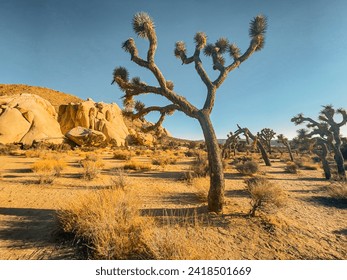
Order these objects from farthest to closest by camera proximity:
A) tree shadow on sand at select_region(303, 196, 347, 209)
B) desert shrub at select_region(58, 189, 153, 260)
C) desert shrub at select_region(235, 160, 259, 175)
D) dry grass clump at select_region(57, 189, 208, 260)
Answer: desert shrub at select_region(235, 160, 259, 175), tree shadow on sand at select_region(303, 196, 347, 209), desert shrub at select_region(58, 189, 153, 260), dry grass clump at select_region(57, 189, 208, 260)

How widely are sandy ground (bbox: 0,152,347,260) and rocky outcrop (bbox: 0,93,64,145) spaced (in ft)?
59.5

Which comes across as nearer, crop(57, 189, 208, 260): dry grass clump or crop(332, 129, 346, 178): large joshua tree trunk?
crop(57, 189, 208, 260): dry grass clump

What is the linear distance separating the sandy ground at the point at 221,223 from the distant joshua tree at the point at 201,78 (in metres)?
1.02

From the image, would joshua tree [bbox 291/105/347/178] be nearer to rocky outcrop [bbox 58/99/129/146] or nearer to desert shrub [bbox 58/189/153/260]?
desert shrub [bbox 58/189/153/260]

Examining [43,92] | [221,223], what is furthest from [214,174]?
[43,92]

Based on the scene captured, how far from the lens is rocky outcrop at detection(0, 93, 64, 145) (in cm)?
2212

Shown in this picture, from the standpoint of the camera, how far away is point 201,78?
6.06 meters

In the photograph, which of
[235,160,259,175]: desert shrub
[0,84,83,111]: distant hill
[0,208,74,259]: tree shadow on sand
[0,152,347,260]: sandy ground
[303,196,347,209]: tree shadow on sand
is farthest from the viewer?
[0,84,83,111]: distant hill

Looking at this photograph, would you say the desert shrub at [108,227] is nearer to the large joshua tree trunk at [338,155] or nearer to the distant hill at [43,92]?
the large joshua tree trunk at [338,155]

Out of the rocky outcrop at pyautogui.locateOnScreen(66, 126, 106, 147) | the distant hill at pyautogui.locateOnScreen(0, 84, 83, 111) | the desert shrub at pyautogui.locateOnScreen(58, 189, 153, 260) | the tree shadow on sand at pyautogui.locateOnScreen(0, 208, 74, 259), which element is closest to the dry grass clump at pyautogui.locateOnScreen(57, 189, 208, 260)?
the desert shrub at pyautogui.locateOnScreen(58, 189, 153, 260)

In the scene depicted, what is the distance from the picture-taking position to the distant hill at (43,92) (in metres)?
44.7

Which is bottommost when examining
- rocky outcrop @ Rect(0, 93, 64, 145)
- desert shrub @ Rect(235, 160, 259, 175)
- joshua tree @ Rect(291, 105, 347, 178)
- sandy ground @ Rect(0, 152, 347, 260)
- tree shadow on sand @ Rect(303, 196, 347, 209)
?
tree shadow on sand @ Rect(303, 196, 347, 209)

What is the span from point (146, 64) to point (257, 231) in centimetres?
548
